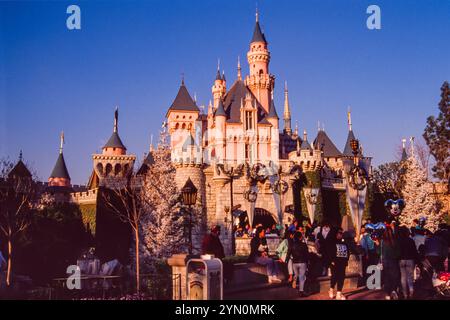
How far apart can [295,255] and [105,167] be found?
2235 cm

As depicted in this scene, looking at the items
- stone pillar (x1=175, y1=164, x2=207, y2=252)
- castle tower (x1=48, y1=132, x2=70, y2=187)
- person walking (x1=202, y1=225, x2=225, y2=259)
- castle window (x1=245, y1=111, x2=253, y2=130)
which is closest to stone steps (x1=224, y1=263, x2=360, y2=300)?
person walking (x1=202, y1=225, x2=225, y2=259)

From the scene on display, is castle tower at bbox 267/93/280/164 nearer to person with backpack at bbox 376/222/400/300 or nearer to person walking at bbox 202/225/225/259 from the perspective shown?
person with backpack at bbox 376/222/400/300

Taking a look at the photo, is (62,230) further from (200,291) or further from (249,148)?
(200,291)

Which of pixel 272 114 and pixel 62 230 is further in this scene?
pixel 272 114

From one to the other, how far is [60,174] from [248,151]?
51.8 feet

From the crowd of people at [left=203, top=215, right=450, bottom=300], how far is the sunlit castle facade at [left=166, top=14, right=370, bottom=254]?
10020mm

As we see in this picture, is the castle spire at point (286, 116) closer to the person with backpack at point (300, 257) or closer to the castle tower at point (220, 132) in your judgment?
the castle tower at point (220, 132)

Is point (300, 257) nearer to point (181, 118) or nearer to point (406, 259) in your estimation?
point (406, 259)

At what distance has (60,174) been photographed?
3500cm

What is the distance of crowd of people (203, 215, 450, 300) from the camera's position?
29.5 ft

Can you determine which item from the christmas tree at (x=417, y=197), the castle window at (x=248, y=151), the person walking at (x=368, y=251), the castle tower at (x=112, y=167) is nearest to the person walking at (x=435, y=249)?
the person walking at (x=368, y=251)

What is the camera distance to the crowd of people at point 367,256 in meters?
8.99

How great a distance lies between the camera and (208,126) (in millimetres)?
41969
